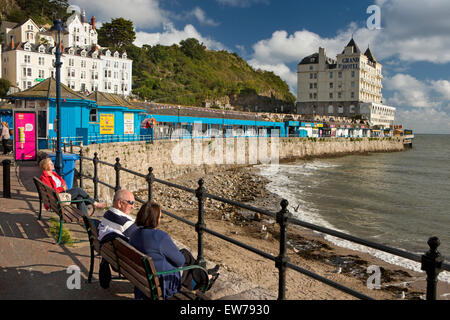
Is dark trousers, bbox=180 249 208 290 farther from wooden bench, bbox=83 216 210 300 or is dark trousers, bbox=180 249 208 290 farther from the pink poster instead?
the pink poster

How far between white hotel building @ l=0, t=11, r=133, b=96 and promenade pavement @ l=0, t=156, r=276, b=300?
5992 cm

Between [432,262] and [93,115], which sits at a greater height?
[93,115]

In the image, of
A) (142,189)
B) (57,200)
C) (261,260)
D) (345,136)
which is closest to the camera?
(57,200)

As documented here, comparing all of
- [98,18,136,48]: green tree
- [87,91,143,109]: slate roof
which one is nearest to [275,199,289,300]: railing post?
[87,91,143,109]: slate roof

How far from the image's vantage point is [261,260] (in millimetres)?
10867

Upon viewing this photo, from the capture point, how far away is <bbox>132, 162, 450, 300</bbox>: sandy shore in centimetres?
919

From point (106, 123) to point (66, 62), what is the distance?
4829cm

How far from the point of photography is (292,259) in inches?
464

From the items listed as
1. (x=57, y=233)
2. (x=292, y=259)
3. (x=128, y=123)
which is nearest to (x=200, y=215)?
(x=57, y=233)

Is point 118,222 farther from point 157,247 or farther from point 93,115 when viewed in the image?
point 93,115
